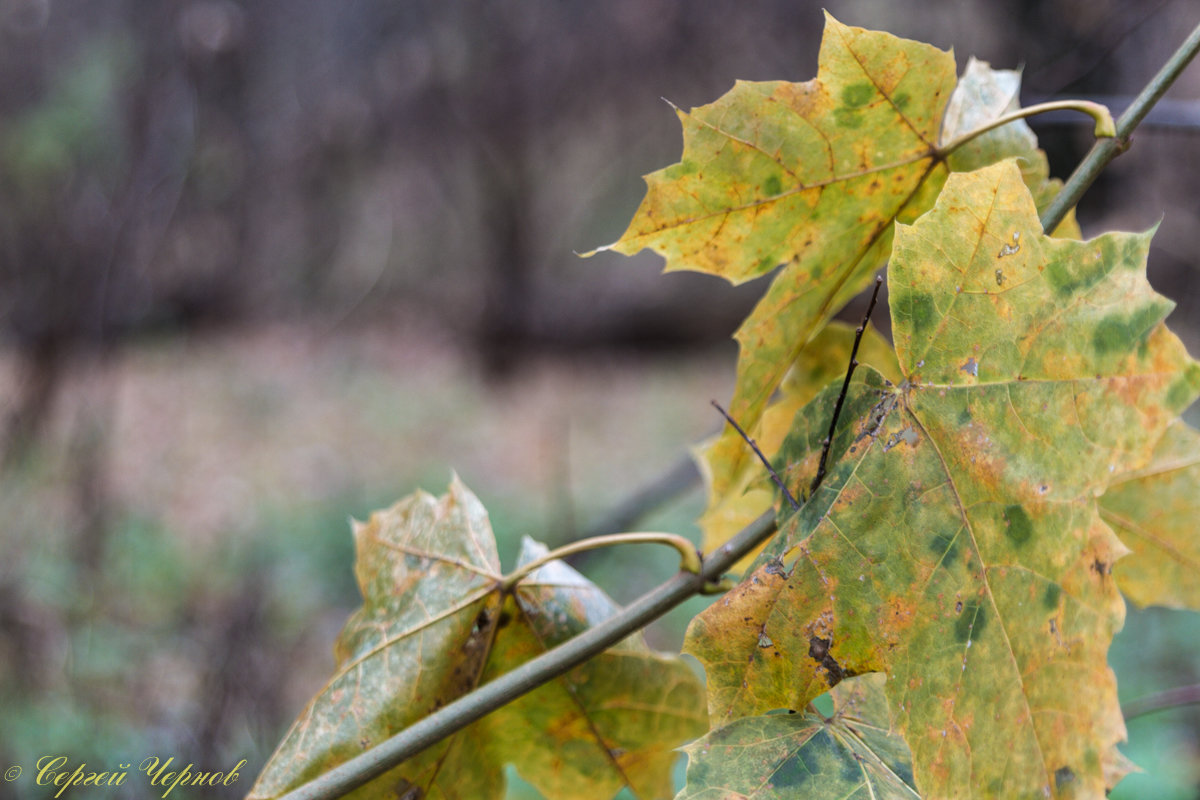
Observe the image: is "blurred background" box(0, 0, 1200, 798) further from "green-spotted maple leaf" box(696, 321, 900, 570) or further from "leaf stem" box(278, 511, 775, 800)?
"leaf stem" box(278, 511, 775, 800)

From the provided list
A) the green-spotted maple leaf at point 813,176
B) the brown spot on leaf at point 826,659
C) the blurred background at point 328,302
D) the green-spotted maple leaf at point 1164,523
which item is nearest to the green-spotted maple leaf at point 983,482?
the brown spot on leaf at point 826,659

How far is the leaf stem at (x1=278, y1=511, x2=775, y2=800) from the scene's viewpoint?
363mm

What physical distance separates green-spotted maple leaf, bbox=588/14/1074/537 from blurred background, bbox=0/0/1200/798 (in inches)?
49.5

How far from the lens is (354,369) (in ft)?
16.2

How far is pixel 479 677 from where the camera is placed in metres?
0.45

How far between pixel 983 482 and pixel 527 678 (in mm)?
216

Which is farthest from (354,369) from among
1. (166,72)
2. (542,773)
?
(542,773)

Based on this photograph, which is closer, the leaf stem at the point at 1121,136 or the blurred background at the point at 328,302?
the leaf stem at the point at 1121,136

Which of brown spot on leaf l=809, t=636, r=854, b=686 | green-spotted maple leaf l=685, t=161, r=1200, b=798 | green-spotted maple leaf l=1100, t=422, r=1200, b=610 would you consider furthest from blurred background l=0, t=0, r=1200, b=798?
brown spot on leaf l=809, t=636, r=854, b=686

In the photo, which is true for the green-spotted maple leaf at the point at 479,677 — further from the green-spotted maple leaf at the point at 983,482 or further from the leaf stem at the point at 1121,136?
the leaf stem at the point at 1121,136

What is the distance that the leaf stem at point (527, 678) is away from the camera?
36 centimetres

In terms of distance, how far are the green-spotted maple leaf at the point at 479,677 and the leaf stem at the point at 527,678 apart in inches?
1.6

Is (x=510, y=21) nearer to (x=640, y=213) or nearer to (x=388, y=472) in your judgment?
(x=388, y=472)

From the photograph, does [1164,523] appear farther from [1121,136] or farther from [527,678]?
[527,678]
